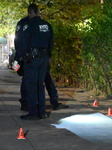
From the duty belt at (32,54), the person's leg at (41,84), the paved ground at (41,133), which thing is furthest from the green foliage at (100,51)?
the duty belt at (32,54)

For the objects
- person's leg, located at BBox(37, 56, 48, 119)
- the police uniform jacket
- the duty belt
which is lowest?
person's leg, located at BBox(37, 56, 48, 119)

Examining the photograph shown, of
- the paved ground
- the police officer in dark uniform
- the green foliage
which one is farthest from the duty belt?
the green foliage

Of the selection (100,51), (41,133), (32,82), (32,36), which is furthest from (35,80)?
(100,51)

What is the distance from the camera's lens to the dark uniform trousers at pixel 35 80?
388 inches

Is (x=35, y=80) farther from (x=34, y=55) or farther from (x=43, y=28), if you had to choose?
(x=43, y=28)

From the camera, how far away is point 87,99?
1450 cm

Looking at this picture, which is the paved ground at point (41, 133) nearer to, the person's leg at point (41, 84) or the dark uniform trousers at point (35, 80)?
the person's leg at point (41, 84)

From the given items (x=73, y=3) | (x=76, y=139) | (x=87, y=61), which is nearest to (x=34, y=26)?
(x=76, y=139)

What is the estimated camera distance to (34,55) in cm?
978

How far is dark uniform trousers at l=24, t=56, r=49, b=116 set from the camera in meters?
9.86

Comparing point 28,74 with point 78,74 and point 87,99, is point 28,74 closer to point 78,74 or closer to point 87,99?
point 87,99

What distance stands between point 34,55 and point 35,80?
462 millimetres

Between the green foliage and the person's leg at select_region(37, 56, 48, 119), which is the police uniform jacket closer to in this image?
the person's leg at select_region(37, 56, 48, 119)

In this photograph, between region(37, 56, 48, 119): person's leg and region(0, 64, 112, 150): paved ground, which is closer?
region(0, 64, 112, 150): paved ground
